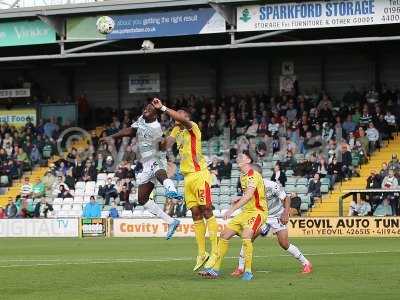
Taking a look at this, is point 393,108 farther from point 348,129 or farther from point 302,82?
point 302,82

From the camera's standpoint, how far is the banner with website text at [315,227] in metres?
30.1

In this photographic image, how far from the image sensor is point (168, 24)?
35.2m

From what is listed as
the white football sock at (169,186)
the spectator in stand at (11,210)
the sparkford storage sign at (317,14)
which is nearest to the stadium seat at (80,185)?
the spectator in stand at (11,210)

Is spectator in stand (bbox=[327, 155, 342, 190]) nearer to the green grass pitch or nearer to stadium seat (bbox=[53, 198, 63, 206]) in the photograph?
stadium seat (bbox=[53, 198, 63, 206])

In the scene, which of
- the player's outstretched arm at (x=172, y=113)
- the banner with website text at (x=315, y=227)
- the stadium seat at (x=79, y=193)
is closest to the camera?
the player's outstretched arm at (x=172, y=113)

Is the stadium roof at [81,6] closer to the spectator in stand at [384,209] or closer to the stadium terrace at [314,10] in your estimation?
the stadium terrace at [314,10]

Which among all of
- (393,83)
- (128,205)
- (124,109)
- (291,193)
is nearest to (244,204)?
(291,193)

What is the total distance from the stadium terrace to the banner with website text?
22.7 ft

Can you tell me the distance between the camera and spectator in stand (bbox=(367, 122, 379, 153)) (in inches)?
1377

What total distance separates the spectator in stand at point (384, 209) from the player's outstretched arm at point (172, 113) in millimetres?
16917

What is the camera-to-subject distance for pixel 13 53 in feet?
151

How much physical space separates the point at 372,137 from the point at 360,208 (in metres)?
4.65

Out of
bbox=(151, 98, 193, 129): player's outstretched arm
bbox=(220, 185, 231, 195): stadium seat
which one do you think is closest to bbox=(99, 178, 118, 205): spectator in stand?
bbox=(220, 185, 231, 195): stadium seat

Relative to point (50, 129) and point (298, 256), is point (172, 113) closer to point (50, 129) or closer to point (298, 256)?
point (298, 256)
